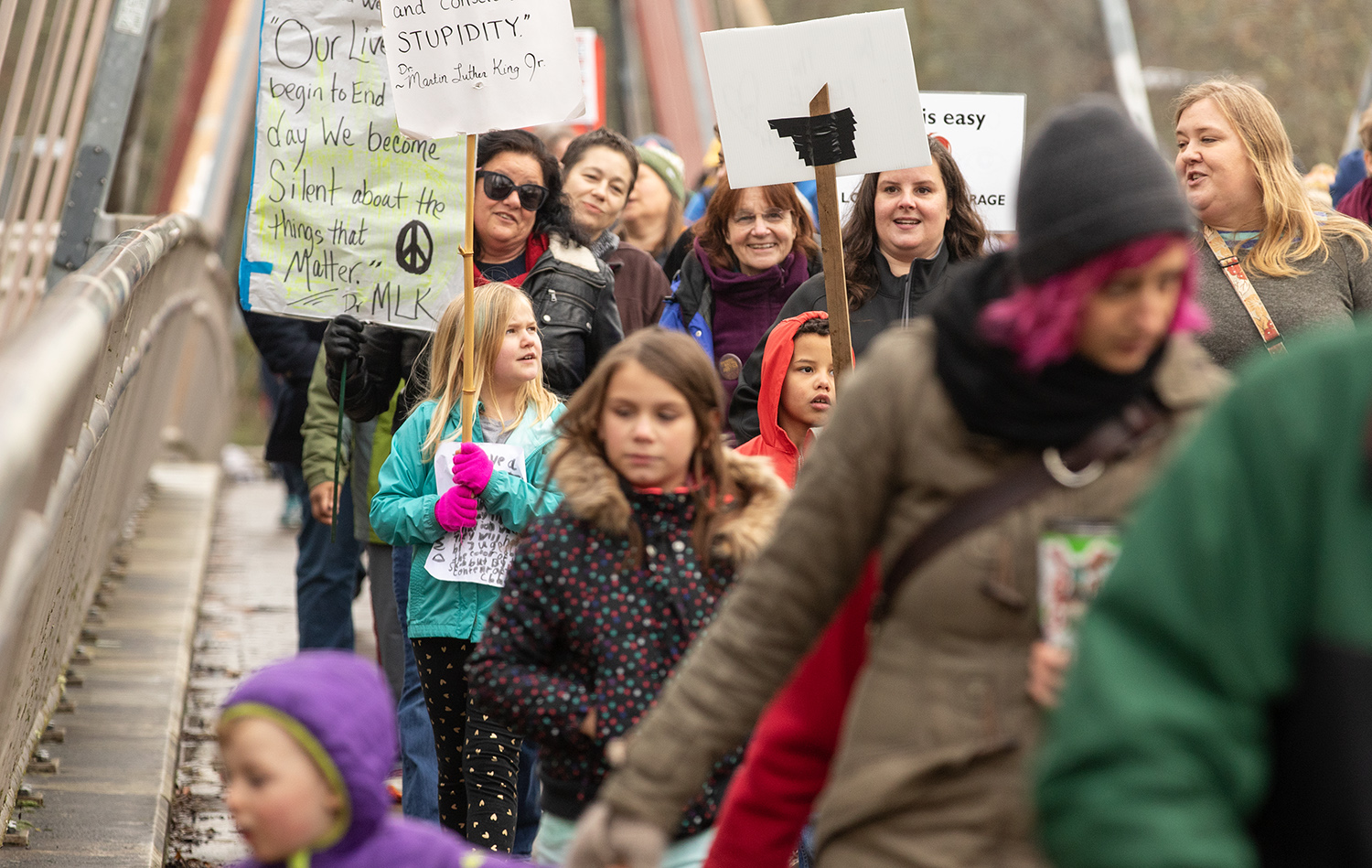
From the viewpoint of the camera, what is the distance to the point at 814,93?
4906 mm

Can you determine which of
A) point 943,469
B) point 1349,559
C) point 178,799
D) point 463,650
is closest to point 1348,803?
point 1349,559

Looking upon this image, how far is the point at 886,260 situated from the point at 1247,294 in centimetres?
104

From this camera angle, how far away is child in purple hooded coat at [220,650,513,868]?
2.58 meters

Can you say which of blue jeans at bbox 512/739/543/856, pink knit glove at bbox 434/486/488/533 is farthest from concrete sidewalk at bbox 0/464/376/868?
pink knit glove at bbox 434/486/488/533

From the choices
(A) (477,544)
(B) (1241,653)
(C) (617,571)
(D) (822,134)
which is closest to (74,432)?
(A) (477,544)

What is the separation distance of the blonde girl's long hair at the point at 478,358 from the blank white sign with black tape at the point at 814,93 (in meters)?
0.73

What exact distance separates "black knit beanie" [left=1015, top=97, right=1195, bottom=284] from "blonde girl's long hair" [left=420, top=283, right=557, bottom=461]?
2.56 metres

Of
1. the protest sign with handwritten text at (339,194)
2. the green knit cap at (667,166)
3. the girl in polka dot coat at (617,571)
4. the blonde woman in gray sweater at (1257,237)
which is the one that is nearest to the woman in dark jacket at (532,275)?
the protest sign with handwritten text at (339,194)

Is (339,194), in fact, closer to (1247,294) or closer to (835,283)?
(835,283)

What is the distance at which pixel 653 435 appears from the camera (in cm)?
341

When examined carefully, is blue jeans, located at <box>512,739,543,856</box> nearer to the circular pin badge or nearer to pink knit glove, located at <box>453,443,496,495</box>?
pink knit glove, located at <box>453,443,496,495</box>

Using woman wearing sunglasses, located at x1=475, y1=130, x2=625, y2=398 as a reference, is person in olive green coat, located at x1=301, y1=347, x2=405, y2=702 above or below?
below

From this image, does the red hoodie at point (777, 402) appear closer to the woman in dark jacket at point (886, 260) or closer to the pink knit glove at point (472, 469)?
the woman in dark jacket at point (886, 260)

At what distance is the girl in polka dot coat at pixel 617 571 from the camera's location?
3285 millimetres
